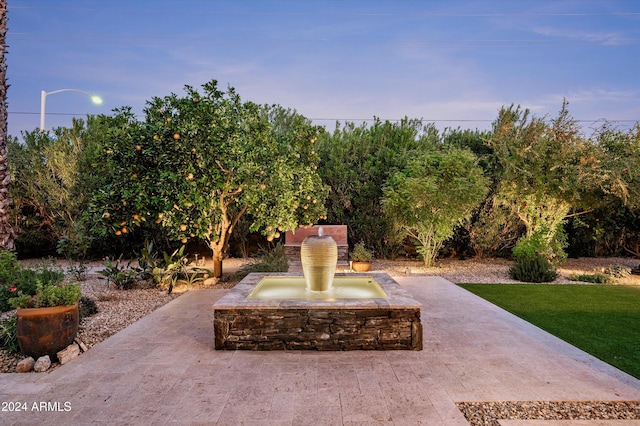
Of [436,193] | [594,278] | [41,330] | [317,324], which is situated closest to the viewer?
[41,330]

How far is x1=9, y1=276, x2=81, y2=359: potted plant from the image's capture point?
4266 mm

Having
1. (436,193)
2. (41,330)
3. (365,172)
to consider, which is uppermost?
(365,172)

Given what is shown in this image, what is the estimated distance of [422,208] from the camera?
10297 mm

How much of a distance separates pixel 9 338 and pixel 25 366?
2.85ft

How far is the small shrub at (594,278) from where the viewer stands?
30.9 feet

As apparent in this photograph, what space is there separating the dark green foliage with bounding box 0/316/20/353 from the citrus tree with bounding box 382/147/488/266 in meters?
7.96

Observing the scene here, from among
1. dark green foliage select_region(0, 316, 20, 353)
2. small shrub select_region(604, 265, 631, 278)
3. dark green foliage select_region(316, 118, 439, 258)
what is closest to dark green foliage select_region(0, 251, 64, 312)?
dark green foliage select_region(0, 316, 20, 353)

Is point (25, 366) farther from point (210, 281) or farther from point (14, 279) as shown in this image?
point (210, 281)

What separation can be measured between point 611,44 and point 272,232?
12668 mm

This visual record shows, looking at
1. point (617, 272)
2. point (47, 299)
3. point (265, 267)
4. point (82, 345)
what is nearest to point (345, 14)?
point (265, 267)

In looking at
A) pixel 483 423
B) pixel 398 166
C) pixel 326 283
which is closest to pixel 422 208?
pixel 398 166

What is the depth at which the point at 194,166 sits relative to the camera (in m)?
7.10

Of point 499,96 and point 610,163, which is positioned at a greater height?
point 499,96

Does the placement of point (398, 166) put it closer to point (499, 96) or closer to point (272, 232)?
point (499, 96)
